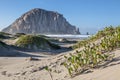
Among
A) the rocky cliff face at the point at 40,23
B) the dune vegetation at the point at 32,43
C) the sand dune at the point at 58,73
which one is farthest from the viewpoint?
the rocky cliff face at the point at 40,23

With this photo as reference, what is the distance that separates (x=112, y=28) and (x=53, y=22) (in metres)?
119

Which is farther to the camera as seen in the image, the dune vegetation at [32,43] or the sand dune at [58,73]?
the dune vegetation at [32,43]

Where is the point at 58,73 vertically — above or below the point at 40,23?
below

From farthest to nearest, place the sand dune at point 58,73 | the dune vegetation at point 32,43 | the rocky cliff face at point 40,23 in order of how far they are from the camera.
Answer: the rocky cliff face at point 40,23, the dune vegetation at point 32,43, the sand dune at point 58,73

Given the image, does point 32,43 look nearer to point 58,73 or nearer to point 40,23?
point 58,73

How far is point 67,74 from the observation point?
6.23 m

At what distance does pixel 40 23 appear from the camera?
130 m

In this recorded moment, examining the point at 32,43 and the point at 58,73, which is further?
the point at 32,43

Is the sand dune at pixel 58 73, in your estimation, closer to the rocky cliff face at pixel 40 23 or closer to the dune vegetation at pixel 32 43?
the dune vegetation at pixel 32 43

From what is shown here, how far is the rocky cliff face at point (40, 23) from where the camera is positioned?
120m

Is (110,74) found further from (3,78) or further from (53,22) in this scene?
(53,22)

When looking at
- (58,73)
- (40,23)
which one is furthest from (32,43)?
(40,23)

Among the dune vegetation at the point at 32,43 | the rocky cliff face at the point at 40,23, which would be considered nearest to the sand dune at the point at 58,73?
the dune vegetation at the point at 32,43

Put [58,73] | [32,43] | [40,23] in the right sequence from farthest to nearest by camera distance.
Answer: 1. [40,23]
2. [32,43]
3. [58,73]
